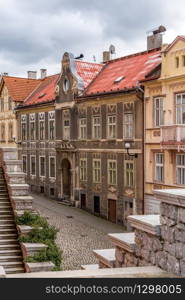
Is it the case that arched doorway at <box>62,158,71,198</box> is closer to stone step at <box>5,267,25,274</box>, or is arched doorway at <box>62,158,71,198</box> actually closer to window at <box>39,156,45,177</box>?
window at <box>39,156,45,177</box>

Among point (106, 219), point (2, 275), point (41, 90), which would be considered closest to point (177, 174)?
point (106, 219)

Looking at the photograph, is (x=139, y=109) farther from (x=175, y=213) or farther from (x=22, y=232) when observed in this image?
(x=175, y=213)

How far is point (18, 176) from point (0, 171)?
215 centimetres

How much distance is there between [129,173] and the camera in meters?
25.2

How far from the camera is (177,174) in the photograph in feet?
70.7

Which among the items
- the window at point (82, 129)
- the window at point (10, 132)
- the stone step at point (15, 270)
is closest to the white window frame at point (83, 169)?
the window at point (82, 129)

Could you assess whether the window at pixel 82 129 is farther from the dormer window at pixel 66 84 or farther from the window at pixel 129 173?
the window at pixel 129 173

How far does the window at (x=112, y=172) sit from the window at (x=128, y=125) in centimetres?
207

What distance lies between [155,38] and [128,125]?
22.4 feet

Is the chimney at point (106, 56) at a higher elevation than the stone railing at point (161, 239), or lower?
higher

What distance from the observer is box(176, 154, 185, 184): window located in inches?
834

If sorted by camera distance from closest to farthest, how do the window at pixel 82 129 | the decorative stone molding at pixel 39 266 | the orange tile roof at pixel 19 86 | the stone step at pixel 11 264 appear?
the decorative stone molding at pixel 39 266 < the stone step at pixel 11 264 < the window at pixel 82 129 < the orange tile roof at pixel 19 86

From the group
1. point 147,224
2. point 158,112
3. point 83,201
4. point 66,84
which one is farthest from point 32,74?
point 147,224

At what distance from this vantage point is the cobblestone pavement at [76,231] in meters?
18.5
